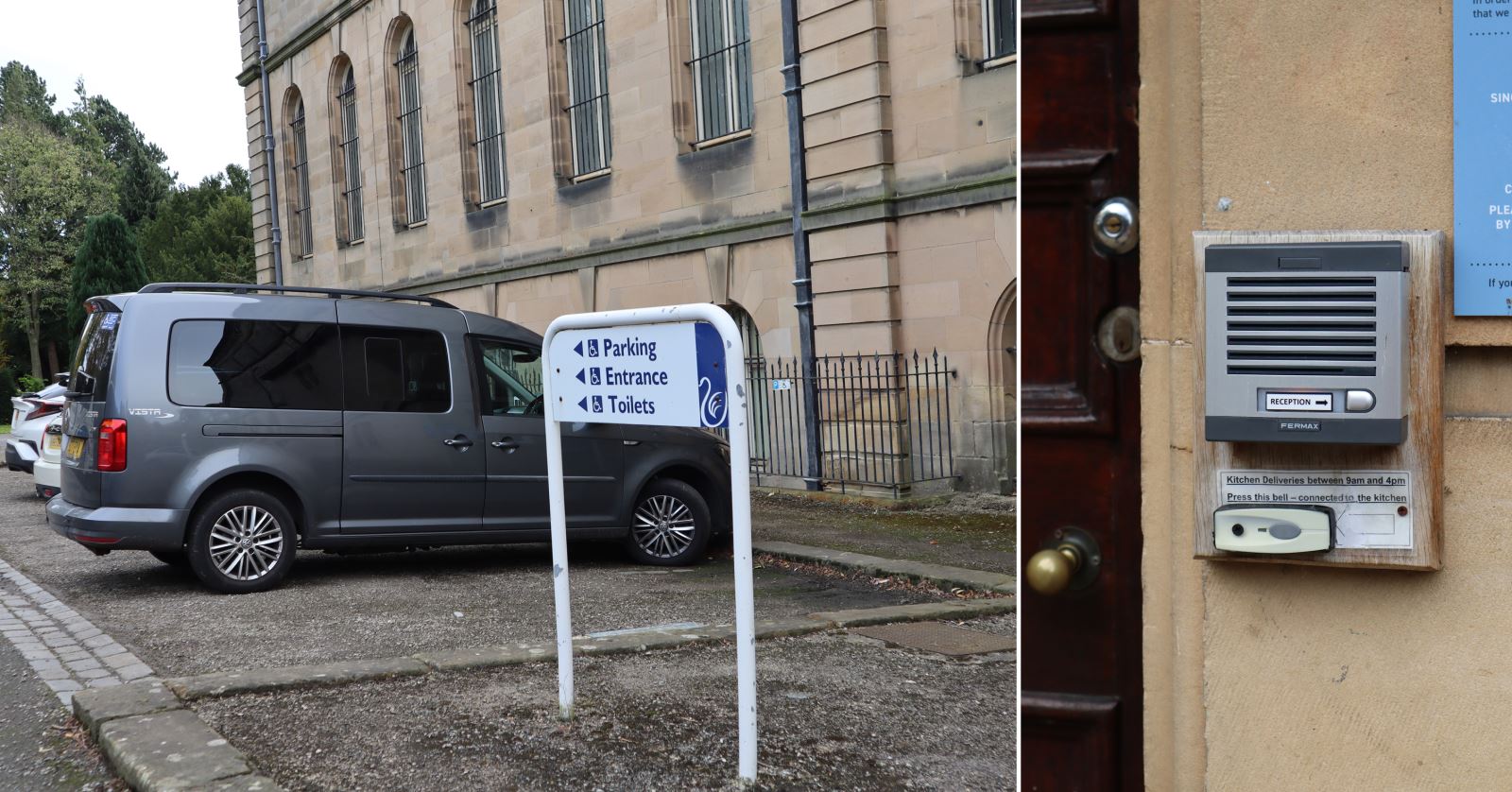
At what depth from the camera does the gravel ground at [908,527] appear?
35.6ft

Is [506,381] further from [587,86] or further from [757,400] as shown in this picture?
[587,86]

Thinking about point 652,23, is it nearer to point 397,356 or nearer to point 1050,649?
point 397,356

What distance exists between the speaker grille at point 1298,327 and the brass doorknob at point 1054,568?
0.88ft

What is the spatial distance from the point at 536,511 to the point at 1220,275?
8987 mm

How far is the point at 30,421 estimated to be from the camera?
17047mm

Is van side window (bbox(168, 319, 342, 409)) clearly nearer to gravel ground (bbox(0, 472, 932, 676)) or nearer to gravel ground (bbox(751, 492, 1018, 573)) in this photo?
gravel ground (bbox(0, 472, 932, 676))

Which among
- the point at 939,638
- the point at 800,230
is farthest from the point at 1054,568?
the point at 800,230

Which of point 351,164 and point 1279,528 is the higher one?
point 351,164

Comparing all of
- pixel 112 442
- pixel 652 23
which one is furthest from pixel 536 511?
pixel 652 23

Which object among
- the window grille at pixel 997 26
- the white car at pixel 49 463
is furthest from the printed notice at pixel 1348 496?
the white car at pixel 49 463

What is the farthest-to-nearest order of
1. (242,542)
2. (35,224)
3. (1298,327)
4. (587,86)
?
(35,224) < (587,86) < (242,542) < (1298,327)

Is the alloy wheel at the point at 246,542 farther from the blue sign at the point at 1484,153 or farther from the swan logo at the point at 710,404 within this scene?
the blue sign at the point at 1484,153

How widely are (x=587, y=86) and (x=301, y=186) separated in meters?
14.9

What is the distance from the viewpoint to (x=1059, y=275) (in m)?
1.57
